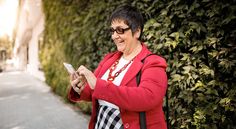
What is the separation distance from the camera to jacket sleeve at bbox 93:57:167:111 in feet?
5.56

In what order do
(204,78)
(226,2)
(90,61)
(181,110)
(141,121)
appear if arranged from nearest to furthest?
1. (141,121)
2. (226,2)
3. (204,78)
4. (181,110)
5. (90,61)

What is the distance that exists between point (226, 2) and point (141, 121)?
196 centimetres

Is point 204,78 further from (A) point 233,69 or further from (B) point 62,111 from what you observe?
(B) point 62,111

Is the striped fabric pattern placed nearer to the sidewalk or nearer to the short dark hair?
the short dark hair

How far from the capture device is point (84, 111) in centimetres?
782

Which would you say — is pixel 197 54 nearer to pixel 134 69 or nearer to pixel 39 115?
pixel 134 69

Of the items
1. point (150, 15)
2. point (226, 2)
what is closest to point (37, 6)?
point (150, 15)

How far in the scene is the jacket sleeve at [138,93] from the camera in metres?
1.70

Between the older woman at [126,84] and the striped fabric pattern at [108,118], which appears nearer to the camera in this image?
the older woman at [126,84]

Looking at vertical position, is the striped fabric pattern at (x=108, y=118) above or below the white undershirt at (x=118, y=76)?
below

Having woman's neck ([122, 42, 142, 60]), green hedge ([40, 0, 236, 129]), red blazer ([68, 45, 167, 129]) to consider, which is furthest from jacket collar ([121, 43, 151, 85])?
green hedge ([40, 0, 236, 129])

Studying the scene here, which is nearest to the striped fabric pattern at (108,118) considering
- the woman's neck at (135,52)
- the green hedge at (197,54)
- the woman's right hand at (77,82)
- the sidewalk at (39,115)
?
the woman's right hand at (77,82)

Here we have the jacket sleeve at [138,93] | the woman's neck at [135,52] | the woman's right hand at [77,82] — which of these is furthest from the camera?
the woman's neck at [135,52]

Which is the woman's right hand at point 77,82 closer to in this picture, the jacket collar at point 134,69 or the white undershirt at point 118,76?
the white undershirt at point 118,76
